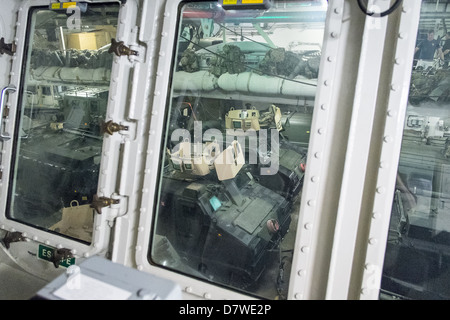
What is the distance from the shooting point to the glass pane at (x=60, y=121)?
2340 mm

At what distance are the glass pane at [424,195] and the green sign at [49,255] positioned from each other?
2055mm

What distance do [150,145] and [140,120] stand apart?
17 cm

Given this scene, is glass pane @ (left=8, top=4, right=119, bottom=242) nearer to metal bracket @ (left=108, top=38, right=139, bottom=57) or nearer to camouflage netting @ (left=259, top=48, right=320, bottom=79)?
metal bracket @ (left=108, top=38, right=139, bottom=57)

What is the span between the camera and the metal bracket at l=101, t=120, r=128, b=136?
73.4 inches

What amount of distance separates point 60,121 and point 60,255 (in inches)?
42.2

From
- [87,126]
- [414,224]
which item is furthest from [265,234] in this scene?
[87,126]

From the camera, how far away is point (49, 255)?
2.14m

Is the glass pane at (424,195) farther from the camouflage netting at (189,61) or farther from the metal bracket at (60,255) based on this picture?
the metal bracket at (60,255)

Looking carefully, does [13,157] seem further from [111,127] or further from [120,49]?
[120,49]

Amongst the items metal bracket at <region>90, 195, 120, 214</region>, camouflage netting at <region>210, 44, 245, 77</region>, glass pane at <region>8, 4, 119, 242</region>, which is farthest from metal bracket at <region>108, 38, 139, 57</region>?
metal bracket at <region>90, 195, 120, 214</region>

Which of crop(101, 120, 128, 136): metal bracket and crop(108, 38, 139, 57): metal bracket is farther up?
crop(108, 38, 139, 57): metal bracket

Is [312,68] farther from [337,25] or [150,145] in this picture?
[150,145]

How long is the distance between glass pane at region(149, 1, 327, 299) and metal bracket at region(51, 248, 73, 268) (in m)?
0.59

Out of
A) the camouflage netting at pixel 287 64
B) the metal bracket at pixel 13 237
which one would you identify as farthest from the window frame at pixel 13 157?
the camouflage netting at pixel 287 64
